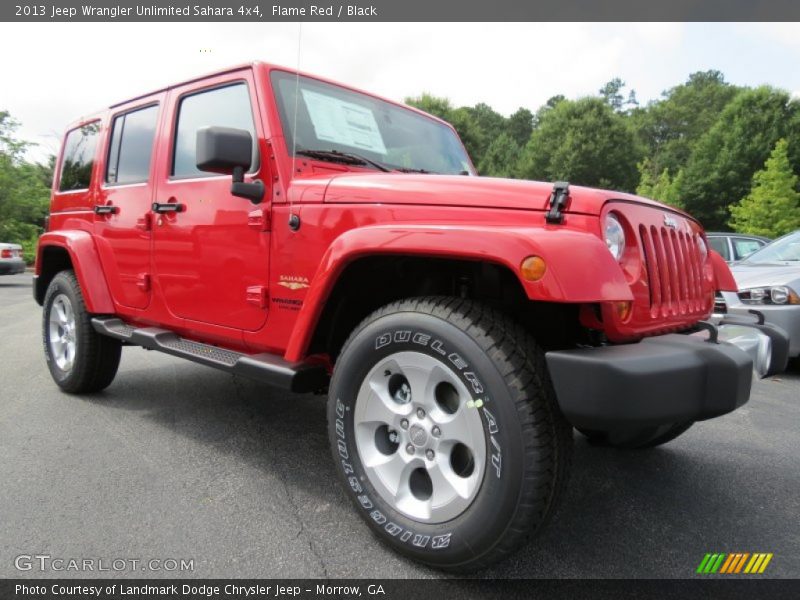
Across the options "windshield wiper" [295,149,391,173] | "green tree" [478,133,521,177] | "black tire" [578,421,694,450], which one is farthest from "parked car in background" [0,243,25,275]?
"green tree" [478,133,521,177]

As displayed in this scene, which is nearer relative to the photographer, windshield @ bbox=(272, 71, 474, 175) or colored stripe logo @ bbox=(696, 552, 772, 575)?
colored stripe logo @ bbox=(696, 552, 772, 575)

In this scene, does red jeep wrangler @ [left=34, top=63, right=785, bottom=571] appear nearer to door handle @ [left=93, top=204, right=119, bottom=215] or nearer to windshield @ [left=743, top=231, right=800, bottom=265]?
door handle @ [left=93, top=204, right=119, bottom=215]

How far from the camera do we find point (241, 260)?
2.63 m

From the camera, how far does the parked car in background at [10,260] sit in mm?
13664

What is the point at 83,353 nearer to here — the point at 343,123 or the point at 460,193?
the point at 343,123

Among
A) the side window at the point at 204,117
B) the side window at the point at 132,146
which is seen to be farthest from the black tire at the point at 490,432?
the side window at the point at 132,146

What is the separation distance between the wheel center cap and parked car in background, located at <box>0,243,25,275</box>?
15.5m

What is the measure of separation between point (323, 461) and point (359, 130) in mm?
1786

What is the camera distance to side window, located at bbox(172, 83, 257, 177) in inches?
108

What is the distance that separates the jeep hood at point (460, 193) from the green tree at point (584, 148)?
3302cm

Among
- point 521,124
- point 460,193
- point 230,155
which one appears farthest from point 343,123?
point 521,124

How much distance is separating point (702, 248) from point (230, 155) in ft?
7.18

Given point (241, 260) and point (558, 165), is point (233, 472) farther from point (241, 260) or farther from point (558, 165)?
point (558, 165)

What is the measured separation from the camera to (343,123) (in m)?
2.82
